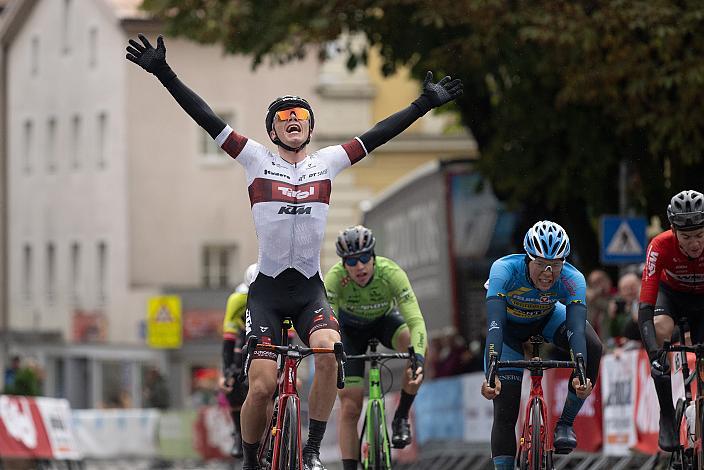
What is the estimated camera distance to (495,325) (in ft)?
39.2

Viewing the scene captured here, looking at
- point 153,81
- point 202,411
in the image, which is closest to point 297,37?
point 202,411

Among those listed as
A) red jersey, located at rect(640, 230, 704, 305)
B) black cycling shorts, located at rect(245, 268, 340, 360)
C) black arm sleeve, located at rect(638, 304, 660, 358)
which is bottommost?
black arm sleeve, located at rect(638, 304, 660, 358)

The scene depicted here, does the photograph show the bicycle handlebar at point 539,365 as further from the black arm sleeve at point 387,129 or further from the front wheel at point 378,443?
the front wheel at point 378,443

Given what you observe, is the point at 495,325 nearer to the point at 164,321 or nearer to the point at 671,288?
the point at 671,288

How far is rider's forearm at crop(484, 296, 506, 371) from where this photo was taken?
11.9 meters

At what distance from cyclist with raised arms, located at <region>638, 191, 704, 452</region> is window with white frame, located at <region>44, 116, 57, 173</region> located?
48284mm

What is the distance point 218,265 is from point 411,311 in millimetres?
40360

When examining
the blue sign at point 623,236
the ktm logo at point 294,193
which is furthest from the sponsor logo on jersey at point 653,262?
the blue sign at point 623,236

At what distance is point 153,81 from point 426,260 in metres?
22.9

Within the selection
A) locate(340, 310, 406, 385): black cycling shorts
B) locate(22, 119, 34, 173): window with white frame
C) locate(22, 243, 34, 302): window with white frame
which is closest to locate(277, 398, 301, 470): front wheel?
locate(340, 310, 406, 385): black cycling shorts

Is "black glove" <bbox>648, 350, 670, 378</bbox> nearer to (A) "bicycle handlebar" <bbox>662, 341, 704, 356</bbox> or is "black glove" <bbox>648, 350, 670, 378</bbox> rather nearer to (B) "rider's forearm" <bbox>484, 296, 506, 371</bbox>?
(A) "bicycle handlebar" <bbox>662, 341, 704, 356</bbox>

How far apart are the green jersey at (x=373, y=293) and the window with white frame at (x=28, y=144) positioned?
48113 millimetres

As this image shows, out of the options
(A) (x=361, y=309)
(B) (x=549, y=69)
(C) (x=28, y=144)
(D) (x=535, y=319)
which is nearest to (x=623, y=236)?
(B) (x=549, y=69)

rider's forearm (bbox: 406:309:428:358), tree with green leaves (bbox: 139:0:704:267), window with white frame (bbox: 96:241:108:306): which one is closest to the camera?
rider's forearm (bbox: 406:309:428:358)
